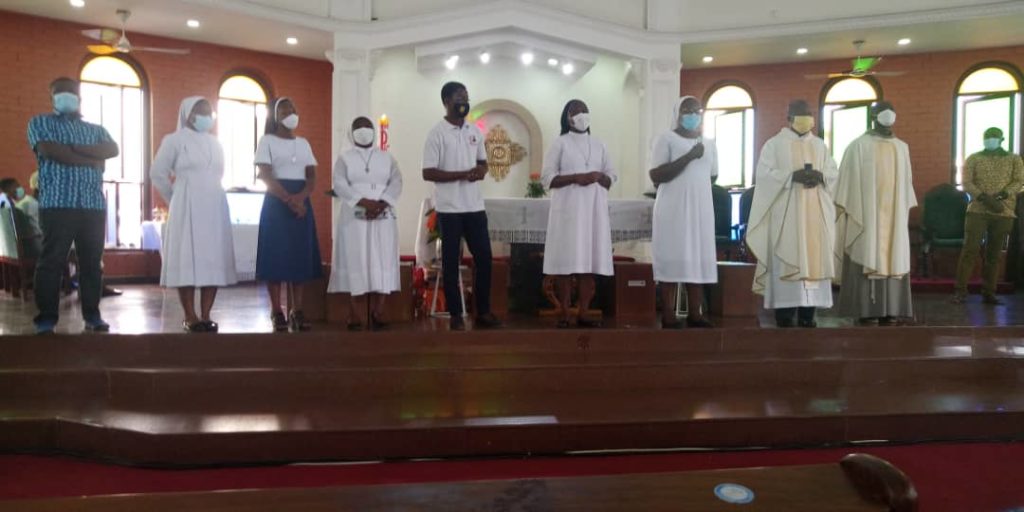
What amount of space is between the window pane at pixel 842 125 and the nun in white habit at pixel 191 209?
31.0 feet

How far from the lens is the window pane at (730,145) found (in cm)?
1185

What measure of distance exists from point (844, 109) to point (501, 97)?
5.30 meters

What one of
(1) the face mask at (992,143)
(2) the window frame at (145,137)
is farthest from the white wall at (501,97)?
(1) the face mask at (992,143)

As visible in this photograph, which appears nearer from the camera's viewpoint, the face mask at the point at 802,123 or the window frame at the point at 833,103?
the face mask at the point at 802,123

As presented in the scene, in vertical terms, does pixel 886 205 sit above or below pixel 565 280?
above

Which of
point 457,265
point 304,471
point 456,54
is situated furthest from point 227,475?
point 456,54

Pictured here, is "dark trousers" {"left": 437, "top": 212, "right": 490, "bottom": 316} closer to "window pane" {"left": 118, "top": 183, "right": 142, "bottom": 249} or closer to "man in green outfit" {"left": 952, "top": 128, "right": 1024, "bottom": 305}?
"man in green outfit" {"left": 952, "top": 128, "right": 1024, "bottom": 305}

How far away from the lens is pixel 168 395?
4.03 meters

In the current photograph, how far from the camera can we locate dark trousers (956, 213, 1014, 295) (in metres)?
6.97

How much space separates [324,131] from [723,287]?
8.04 m

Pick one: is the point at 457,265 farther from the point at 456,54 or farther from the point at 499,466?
the point at 456,54

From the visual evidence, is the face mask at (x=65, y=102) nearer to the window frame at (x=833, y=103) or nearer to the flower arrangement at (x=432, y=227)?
Answer: the flower arrangement at (x=432, y=227)

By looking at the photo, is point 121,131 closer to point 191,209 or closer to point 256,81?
point 256,81

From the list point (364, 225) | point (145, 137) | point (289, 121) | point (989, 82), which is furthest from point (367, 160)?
point (989, 82)
